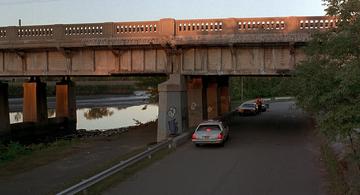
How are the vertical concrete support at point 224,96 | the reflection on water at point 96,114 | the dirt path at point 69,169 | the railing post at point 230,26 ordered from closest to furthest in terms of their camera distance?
the dirt path at point 69,169
the railing post at point 230,26
the vertical concrete support at point 224,96
the reflection on water at point 96,114

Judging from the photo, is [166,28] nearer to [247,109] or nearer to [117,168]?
[117,168]

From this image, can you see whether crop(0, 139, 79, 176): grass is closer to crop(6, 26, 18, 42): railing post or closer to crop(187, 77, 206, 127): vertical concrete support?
crop(6, 26, 18, 42): railing post

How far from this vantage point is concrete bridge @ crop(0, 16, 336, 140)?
28611 millimetres

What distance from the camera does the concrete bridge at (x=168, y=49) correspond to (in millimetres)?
28611

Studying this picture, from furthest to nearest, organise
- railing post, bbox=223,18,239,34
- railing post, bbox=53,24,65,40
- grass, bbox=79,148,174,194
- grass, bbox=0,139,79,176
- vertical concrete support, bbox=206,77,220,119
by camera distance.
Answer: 1. vertical concrete support, bbox=206,77,220,119
2. railing post, bbox=53,24,65,40
3. railing post, bbox=223,18,239,34
4. grass, bbox=0,139,79,176
5. grass, bbox=79,148,174,194

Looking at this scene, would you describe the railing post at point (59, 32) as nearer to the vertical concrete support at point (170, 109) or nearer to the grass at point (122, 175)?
the vertical concrete support at point (170, 109)

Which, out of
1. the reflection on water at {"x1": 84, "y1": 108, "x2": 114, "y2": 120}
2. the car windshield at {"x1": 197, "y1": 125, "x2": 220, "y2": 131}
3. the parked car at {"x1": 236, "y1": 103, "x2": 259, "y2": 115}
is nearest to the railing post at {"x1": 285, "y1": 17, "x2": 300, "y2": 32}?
the car windshield at {"x1": 197, "y1": 125, "x2": 220, "y2": 131}

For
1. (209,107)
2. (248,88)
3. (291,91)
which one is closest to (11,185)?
(291,91)

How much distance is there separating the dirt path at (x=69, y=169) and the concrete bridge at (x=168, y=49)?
3488mm

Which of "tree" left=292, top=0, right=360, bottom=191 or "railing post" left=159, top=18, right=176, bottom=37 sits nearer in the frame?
"tree" left=292, top=0, right=360, bottom=191

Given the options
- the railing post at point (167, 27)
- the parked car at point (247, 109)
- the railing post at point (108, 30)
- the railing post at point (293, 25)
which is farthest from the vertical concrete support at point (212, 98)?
the railing post at point (293, 25)

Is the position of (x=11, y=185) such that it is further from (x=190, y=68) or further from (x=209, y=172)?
(x=190, y=68)

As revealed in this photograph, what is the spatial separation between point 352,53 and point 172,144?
13.5m

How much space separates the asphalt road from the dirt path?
2224 mm
